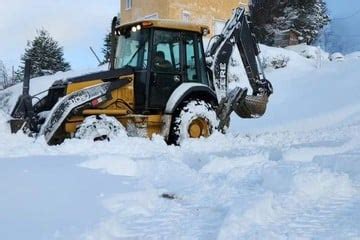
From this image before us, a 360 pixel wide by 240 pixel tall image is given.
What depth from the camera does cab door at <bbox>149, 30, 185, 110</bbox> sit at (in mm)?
9257

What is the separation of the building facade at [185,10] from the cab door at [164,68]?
1742cm

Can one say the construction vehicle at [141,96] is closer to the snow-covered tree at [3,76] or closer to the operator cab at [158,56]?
the operator cab at [158,56]

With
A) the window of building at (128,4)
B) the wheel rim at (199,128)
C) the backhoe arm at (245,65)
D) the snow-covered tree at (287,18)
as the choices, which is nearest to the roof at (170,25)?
the backhoe arm at (245,65)

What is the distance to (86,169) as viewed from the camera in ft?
20.8

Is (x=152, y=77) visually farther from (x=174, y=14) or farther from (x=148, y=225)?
(x=174, y=14)

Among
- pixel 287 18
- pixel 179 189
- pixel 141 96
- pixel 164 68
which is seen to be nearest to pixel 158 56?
pixel 164 68

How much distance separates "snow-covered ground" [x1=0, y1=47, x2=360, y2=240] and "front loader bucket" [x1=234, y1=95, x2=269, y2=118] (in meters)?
1.34

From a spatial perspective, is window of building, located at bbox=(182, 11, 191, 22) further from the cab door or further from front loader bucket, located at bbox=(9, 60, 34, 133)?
front loader bucket, located at bbox=(9, 60, 34, 133)

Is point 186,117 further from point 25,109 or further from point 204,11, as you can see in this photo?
point 204,11

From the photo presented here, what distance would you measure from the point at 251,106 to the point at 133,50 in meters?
2.80

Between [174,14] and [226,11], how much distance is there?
12.5 feet

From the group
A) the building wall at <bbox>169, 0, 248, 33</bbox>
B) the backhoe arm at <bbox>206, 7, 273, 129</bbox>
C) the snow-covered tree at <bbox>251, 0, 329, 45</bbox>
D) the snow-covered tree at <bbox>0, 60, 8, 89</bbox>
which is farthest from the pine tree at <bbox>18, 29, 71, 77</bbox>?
the backhoe arm at <bbox>206, 7, 273, 129</bbox>

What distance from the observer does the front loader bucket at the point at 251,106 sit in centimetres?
1067

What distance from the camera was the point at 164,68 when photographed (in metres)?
9.41
